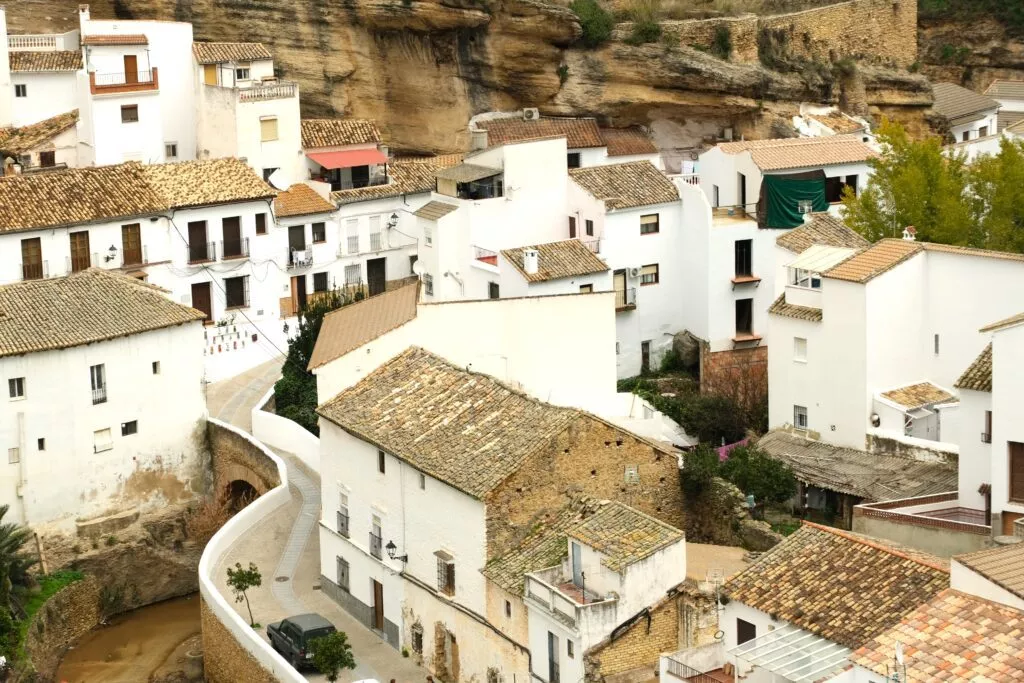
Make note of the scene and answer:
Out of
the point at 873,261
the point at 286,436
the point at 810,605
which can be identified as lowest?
the point at 286,436

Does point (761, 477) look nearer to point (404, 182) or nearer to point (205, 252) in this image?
point (205, 252)

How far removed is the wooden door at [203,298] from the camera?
57.6m

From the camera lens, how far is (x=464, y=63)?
62375 mm

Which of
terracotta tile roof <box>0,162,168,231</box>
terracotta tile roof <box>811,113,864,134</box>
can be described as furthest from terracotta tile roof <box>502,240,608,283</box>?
terracotta tile roof <box>811,113,864,134</box>

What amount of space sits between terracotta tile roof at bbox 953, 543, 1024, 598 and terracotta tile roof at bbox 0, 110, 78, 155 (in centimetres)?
3447

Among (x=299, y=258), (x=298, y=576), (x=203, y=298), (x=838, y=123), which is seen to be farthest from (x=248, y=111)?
(x=298, y=576)

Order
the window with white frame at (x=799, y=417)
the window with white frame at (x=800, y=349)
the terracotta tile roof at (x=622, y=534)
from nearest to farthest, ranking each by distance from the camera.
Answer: the terracotta tile roof at (x=622, y=534)
the window with white frame at (x=800, y=349)
the window with white frame at (x=799, y=417)

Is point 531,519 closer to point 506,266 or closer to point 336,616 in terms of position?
point 336,616

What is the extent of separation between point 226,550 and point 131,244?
1294 cm

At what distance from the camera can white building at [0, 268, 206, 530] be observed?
4791 centimetres

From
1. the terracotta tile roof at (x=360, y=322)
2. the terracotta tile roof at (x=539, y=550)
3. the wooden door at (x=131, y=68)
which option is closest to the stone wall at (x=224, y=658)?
the terracotta tile roof at (x=539, y=550)

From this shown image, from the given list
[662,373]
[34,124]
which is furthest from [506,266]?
[34,124]

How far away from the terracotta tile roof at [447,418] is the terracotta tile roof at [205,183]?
14904 mm

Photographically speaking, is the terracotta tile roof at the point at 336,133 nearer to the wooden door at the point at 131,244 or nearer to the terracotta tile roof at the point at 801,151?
the wooden door at the point at 131,244
